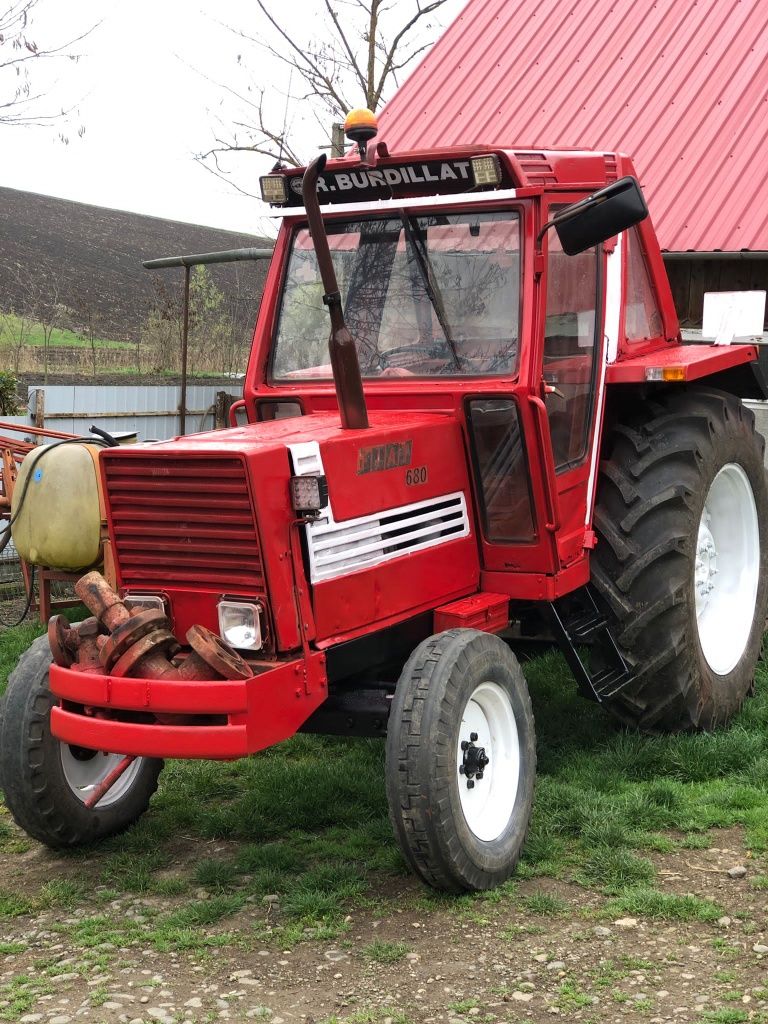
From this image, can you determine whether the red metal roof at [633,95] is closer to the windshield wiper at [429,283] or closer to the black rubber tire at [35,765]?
the windshield wiper at [429,283]

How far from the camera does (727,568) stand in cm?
645

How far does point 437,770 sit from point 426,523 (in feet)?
3.45

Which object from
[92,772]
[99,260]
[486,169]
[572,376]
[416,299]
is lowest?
[92,772]

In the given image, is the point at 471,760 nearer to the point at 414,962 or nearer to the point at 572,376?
the point at 414,962

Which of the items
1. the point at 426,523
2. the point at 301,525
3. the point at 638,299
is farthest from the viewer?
the point at 638,299

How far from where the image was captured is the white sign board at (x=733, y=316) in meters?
6.35

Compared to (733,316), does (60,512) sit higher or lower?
lower

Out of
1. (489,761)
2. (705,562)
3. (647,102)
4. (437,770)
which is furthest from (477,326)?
(647,102)

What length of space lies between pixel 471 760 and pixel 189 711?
1.05 metres

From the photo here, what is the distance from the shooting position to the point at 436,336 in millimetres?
5102

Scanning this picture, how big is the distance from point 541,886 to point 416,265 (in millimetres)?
2478

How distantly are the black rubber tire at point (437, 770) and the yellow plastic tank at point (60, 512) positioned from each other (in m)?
3.61

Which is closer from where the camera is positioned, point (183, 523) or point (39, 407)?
point (183, 523)

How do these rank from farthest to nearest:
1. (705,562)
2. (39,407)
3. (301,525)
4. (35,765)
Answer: (39,407)
(705,562)
(35,765)
(301,525)
